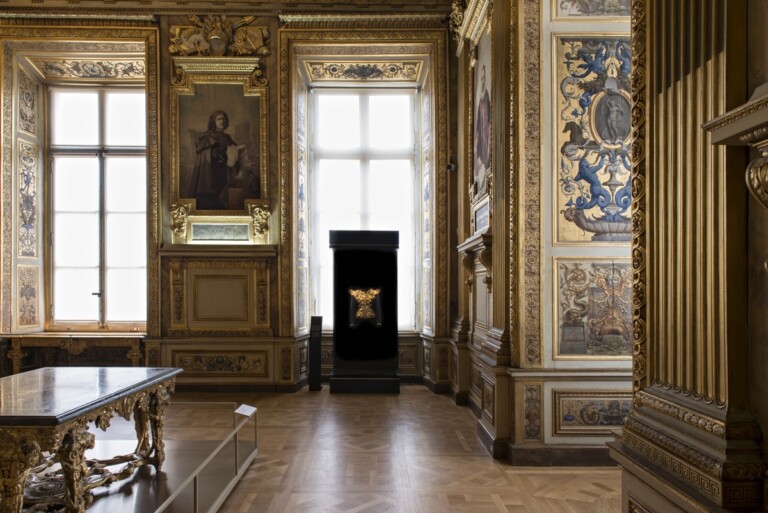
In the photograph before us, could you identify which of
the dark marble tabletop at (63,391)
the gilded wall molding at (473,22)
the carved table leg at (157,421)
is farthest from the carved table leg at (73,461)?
the gilded wall molding at (473,22)

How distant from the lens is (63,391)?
11.1ft

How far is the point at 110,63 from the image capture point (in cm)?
860

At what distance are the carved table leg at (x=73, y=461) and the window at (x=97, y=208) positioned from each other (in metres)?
6.25

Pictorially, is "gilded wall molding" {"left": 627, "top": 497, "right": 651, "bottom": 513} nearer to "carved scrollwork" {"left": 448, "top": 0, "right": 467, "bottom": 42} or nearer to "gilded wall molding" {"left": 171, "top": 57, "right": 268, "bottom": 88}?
"carved scrollwork" {"left": 448, "top": 0, "right": 467, "bottom": 42}

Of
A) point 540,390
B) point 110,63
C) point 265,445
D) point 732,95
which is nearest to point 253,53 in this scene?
point 110,63

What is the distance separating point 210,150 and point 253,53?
4.75 ft

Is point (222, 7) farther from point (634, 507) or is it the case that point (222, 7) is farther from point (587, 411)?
point (634, 507)

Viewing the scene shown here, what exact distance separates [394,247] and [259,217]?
73.9 inches

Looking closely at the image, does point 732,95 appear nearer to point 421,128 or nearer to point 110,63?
point 421,128

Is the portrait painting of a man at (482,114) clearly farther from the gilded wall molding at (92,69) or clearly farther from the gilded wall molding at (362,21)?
the gilded wall molding at (92,69)

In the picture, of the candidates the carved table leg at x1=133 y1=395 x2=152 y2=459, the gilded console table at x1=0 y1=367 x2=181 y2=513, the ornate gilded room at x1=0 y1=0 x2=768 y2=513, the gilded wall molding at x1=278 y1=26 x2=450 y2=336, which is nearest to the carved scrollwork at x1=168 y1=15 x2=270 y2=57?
the ornate gilded room at x1=0 y1=0 x2=768 y2=513

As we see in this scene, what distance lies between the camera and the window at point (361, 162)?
30.5 ft

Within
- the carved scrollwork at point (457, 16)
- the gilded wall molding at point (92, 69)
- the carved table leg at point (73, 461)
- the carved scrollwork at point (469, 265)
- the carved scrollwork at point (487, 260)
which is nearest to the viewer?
the carved table leg at point (73, 461)

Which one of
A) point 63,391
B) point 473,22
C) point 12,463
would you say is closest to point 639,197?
point 12,463
